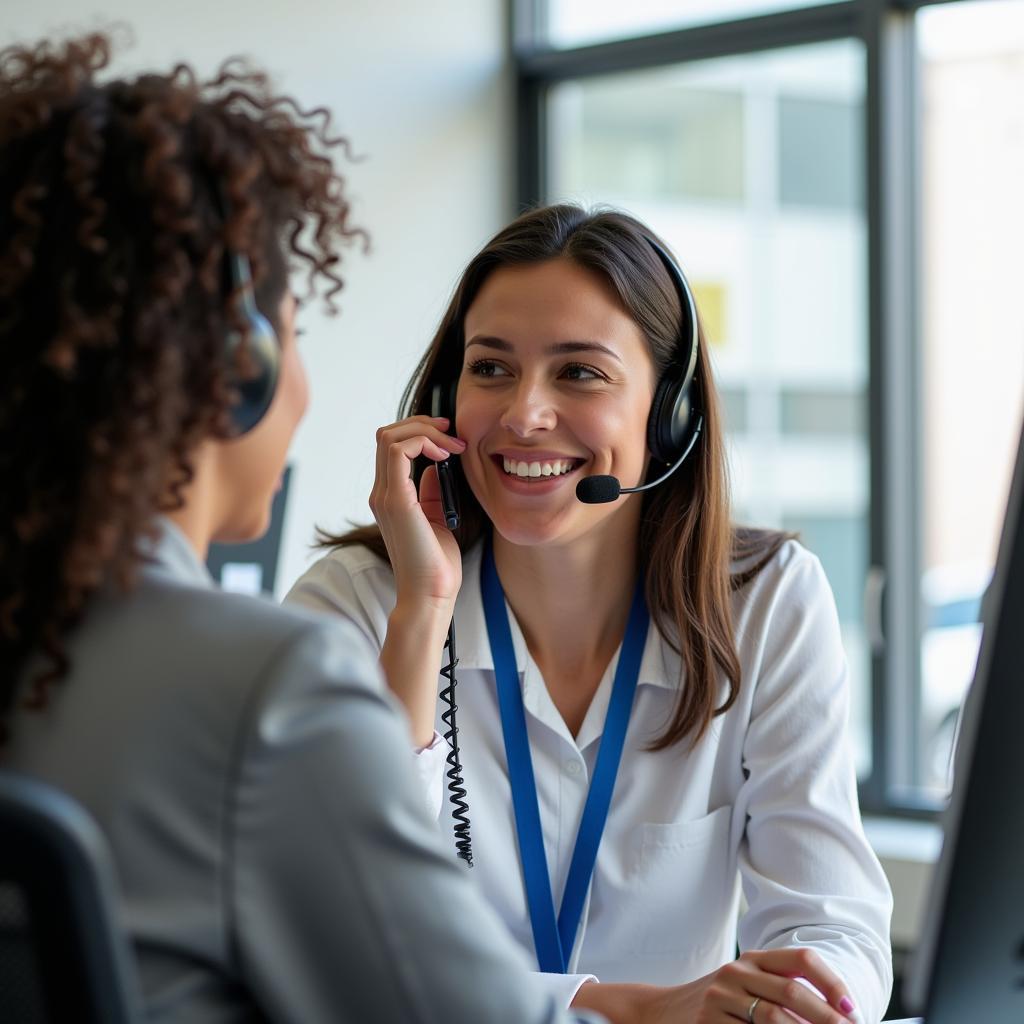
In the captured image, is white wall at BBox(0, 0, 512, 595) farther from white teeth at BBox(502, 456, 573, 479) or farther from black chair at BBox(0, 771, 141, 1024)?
black chair at BBox(0, 771, 141, 1024)

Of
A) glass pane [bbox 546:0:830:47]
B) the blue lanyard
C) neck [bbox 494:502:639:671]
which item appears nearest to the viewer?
the blue lanyard

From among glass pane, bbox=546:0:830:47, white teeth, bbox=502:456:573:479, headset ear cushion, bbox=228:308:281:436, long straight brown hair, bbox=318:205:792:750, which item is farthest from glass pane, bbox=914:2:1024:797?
headset ear cushion, bbox=228:308:281:436

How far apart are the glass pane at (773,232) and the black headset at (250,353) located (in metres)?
2.77

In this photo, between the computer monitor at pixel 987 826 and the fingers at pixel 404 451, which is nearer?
the computer monitor at pixel 987 826

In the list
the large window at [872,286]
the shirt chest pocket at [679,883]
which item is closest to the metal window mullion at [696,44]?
the large window at [872,286]

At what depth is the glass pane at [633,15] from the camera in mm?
3675

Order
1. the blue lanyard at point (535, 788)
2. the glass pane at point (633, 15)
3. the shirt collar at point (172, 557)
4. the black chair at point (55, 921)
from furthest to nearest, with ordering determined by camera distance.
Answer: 1. the glass pane at point (633, 15)
2. the blue lanyard at point (535, 788)
3. the shirt collar at point (172, 557)
4. the black chair at point (55, 921)

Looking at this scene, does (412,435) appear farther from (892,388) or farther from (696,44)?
(696,44)

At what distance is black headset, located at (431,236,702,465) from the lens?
1780 mm

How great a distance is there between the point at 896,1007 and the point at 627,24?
2614 millimetres

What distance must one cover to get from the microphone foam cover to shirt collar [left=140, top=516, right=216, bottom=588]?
2.78ft

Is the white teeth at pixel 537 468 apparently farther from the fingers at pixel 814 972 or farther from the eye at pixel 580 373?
the fingers at pixel 814 972

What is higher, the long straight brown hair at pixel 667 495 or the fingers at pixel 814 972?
the long straight brown hair at pixel 667 495

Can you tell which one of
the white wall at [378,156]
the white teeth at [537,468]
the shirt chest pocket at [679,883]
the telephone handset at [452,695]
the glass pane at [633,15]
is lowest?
the shirt chest pocket at [679,883]
